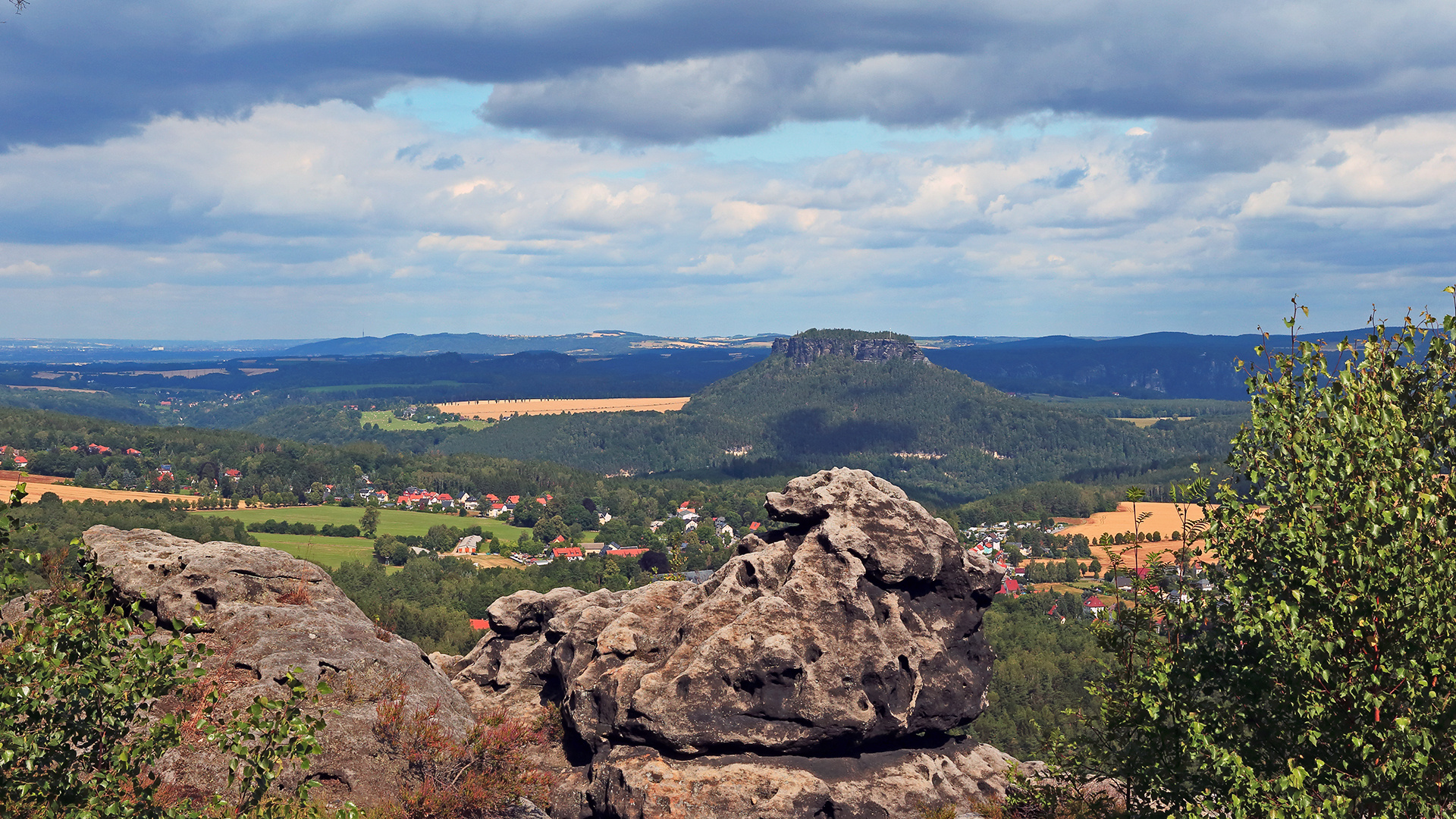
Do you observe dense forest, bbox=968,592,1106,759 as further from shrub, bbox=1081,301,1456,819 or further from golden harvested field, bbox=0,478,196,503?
golden harvested field, bbox=0,478,196,503

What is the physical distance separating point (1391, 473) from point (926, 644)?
744 inches

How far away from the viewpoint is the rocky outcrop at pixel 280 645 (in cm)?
2891

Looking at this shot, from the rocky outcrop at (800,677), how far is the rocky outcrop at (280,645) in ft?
17.9

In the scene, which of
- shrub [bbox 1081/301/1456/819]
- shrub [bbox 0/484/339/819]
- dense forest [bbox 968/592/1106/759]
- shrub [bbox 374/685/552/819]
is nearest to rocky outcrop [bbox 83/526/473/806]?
shrub [bbox 374/685/552/819]

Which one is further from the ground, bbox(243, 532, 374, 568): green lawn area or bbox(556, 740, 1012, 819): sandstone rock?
bbox(556, 740, 1012, 819): sandstone rock

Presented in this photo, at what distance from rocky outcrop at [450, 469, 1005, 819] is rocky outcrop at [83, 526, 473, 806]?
546cm

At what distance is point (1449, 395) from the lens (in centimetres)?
2134

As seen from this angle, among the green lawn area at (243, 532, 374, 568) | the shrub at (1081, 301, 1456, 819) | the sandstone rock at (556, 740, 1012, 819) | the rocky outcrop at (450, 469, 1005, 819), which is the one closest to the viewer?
the shrub at (1081, 301, 1456, 819)

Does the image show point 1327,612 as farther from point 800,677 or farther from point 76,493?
point 76,493

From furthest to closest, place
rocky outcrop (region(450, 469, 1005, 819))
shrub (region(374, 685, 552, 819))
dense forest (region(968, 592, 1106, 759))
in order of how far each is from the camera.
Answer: dense forest (region(968, 592, 1106, 759)), rocky outcrop (region(450, 469, 1005, 819)), shrub (region(374, 685, 552, 819))

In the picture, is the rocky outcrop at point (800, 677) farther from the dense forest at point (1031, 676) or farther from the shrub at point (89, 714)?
the dense forest at point (1031, 676)

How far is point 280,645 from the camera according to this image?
32.2 metres

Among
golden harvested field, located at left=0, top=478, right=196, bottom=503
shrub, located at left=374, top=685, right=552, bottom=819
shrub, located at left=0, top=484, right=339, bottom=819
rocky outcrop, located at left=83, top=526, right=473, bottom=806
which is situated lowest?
golden harvested field, located at left=0, top=478, right=196, bottom=503

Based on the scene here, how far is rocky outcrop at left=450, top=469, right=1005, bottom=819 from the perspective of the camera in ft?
104
